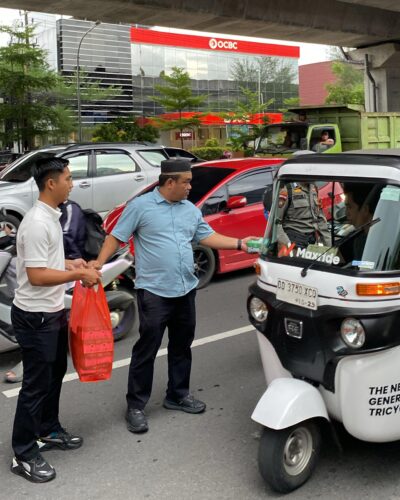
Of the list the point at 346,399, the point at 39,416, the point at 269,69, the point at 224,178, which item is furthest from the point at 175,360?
the point at 269,69

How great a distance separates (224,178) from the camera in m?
8.39

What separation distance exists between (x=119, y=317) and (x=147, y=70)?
5377 centimetres

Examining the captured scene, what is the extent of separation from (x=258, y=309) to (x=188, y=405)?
1.12 metres

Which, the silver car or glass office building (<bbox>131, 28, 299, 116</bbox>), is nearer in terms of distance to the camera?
the silver car

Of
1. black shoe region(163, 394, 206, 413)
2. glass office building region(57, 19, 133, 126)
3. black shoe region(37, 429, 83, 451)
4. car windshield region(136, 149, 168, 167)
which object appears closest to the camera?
black shoe region(37, 429, 83, 451)

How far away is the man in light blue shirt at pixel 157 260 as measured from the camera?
13.2 feet

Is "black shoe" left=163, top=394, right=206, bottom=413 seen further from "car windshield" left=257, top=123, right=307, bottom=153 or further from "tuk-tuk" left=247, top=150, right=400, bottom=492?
"car windshield" left=257, top=123, right=307, bottom=153

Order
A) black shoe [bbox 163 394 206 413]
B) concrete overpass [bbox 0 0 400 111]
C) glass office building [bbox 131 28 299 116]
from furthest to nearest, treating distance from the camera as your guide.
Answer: glass office building [bbox 131 28 299 116], concrete overpass [bbox 0 0 400 111], black shoe [bbox 163 394 206 413]

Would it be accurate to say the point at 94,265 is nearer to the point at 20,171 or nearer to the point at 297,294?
the point at 297,294

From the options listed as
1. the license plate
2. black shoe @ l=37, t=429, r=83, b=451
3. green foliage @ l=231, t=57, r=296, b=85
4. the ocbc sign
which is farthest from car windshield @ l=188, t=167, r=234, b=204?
green foliage @ l=231, t=57, r=296, b=85

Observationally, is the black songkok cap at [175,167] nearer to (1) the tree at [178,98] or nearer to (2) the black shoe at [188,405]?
(2) the black shoe at [188,405]

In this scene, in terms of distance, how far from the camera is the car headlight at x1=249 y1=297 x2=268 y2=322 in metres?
3.57

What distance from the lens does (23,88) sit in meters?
25.2

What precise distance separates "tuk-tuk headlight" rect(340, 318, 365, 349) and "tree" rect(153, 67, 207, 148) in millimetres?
39161
